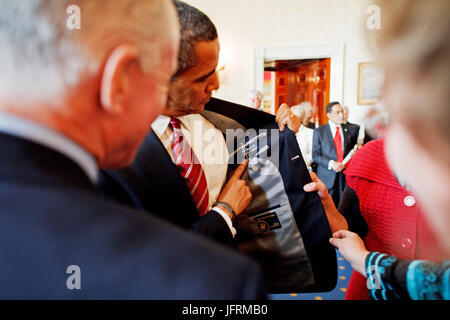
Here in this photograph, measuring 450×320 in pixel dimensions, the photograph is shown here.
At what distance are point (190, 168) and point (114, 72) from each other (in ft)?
1.04

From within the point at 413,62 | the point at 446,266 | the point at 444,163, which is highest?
the point at 413,62

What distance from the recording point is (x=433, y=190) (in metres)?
0.36

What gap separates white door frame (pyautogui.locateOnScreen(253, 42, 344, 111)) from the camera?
70 cm

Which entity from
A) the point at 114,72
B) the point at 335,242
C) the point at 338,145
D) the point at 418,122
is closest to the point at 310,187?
the point at 335,242

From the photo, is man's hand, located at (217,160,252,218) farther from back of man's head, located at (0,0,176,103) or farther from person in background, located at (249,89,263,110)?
back of man's head, located at (0,0,176,103)

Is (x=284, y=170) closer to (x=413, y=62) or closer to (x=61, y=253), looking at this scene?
(x=413, y=62)

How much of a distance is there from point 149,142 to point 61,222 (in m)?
0.28

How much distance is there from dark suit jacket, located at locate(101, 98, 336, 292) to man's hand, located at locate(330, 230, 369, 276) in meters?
0.08

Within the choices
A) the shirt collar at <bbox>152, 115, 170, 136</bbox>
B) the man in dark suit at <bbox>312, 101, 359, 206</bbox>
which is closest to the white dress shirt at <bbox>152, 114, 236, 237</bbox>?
the shirt collar at <bbox>152, 115, 170, 136</bbox>

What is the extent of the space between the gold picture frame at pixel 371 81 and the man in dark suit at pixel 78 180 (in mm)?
249

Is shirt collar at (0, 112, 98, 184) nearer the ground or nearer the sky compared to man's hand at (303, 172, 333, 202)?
nearer the sky

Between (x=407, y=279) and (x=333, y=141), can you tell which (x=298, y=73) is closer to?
(x=407, y=279)

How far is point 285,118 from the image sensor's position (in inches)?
27.1
